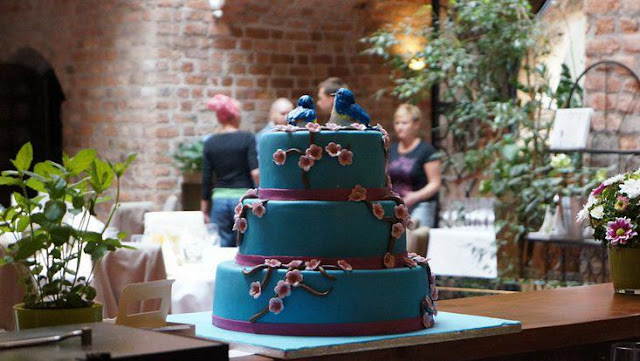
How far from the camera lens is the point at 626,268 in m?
3.35

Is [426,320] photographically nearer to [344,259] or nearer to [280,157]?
[344,259]

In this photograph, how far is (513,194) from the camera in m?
7.17

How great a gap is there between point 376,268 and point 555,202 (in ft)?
14.8

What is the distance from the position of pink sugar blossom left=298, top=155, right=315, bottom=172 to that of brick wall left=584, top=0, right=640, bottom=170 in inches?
168

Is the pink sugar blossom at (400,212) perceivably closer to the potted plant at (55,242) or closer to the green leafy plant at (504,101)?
the potted plant at (55,242)

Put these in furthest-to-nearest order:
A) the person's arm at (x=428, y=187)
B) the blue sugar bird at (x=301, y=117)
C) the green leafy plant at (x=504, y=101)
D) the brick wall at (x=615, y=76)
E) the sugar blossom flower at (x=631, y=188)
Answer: the green leafy plant at (x=504, y=101), the person's arm at (x=428, y=187), the brick wall at (x=615, y=76), the sugar blossom flower at (x=631, y=188), the blue sugar bird at (x=301, y=117)

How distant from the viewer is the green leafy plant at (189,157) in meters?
9.29

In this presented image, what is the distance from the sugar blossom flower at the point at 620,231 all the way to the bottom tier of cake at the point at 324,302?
1086 millimetres

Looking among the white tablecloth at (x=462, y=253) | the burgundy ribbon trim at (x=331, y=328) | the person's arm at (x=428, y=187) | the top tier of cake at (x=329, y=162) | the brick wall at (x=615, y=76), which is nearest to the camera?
the burgundy ribbon trim at (x=331, y=328)

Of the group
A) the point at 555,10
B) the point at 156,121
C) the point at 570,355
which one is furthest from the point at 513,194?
the point at 570,355

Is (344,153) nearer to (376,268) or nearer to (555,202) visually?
Answer: (376,268)

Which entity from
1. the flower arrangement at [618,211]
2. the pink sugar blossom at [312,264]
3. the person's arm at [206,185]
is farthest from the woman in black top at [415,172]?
the pink sugar blossom at [312,264]

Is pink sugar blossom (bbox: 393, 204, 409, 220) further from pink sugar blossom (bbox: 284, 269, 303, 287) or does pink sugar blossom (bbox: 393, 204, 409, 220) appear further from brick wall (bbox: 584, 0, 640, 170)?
brick wall (bbox: 584, 0, 640, 170)

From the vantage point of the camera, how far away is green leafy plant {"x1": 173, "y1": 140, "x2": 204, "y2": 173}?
9289 mm
